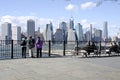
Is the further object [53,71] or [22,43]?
[22,43]

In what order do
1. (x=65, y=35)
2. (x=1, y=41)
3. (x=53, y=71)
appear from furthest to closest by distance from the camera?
(x=65, y=35) → (x=1, y=41) → (x=53, y=71)

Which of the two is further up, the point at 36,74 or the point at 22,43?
the point at 22,43

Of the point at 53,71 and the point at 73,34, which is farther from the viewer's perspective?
the point at 73,34

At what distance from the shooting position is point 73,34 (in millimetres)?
36125

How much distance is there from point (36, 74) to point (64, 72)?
134 centimetres

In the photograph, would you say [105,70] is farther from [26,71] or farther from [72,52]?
[72,52]

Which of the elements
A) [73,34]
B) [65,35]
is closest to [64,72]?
[73,34]

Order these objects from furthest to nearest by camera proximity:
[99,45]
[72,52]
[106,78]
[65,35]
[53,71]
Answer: [65,35] → [99,45] → [72,52] → [53,71] → [106,78]

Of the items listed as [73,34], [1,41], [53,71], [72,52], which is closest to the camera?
[53,71]

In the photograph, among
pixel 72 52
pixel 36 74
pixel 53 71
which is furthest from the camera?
pixel 72 52

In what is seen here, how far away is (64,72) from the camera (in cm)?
1425

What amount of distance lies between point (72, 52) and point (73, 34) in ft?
36.3

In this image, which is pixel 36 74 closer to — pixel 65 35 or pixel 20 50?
pixel 20 50

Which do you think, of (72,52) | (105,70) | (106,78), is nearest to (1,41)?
(72,52)
